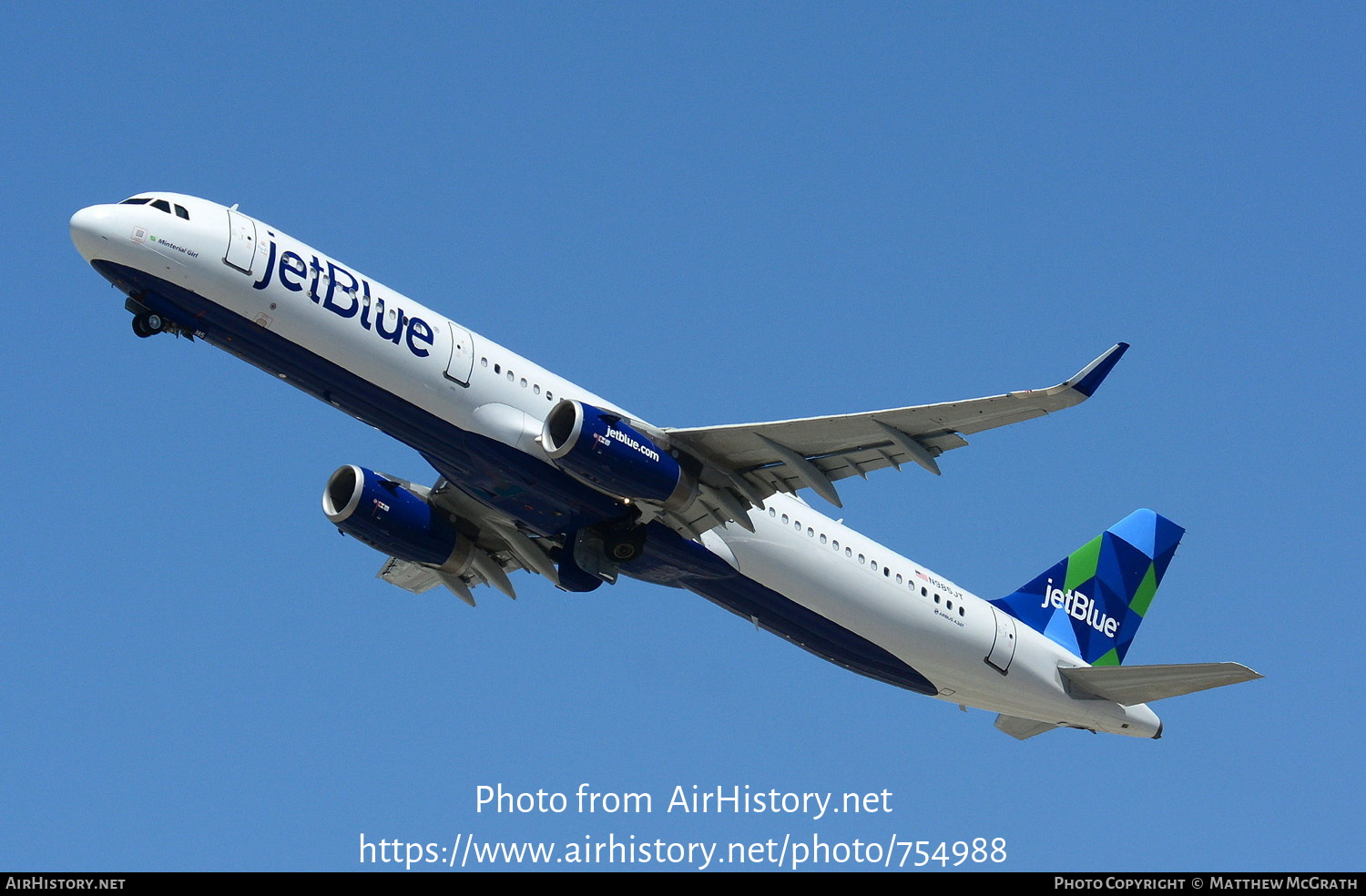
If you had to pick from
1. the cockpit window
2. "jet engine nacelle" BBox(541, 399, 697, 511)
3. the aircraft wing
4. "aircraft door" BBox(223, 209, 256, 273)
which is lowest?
"jet engine nacelle" BBox(541, 399, 697, 511)

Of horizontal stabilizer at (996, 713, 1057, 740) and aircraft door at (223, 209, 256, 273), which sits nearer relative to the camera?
aircraft door at (223, 209, 256, 273)

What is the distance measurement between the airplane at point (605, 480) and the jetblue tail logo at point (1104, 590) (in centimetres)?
12

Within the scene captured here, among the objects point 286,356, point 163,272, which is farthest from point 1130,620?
point 163,272

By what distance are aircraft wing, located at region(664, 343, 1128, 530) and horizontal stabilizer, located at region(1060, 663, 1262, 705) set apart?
8497 millimetres

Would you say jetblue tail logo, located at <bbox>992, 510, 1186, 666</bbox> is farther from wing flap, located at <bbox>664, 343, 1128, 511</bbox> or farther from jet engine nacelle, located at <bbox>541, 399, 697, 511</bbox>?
jet engine nacelle, located at <bbox>541, 399, 697, 511</bbox>

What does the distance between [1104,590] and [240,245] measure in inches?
932

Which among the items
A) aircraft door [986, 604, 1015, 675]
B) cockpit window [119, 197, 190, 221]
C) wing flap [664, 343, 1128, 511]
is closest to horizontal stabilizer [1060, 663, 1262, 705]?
aircraft door [986, 604, 1015, 675]

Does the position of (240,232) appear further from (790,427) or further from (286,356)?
(790,427)

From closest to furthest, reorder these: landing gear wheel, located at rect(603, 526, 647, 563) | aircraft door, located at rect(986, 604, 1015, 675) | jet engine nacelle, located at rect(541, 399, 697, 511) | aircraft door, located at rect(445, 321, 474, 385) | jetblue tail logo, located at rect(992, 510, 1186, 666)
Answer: jet engine nacelle, located at rect(541, 399, 697, 511)
aircraft door, located at rect(445, 321, 474, 385)
landing gear wheel, located at rect(603, 526, 647, 563)
aircraft door, located at rect(986, 604, 1015, 675)
jetblue tail logo, located at rect(992, 510, 1186, 666)

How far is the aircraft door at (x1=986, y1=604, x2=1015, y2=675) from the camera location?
121 feet

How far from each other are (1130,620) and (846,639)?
10.2 meters

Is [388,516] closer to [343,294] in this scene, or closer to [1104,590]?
[343,294]

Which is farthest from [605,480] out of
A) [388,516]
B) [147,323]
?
[147,323]

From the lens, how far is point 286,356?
99.1 ft
